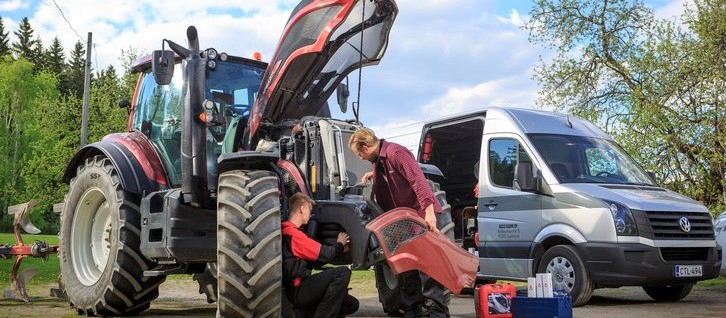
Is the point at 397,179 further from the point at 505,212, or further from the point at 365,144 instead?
the point at 505,212

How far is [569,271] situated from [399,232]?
497cm

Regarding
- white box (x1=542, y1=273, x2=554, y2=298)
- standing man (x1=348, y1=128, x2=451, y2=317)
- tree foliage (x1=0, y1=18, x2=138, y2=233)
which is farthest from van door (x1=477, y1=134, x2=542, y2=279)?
tree foliage (x1=0, y1=18, x2=138, y2=233)

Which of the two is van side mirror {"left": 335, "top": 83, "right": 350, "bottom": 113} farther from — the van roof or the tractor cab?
the van roof

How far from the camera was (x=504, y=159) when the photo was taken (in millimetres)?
11695

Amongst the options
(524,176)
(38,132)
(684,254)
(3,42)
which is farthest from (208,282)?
(3,42)

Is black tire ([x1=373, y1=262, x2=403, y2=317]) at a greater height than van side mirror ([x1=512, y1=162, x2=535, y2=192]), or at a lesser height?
lesser

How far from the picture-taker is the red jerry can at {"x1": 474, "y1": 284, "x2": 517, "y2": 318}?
785cm

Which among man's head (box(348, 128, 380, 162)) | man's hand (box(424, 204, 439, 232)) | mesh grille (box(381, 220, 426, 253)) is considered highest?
man's head (box(348, 128, 380, 162))

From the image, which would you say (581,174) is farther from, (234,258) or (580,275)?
(234,258)

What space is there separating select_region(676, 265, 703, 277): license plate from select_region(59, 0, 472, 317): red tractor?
3.79 meters

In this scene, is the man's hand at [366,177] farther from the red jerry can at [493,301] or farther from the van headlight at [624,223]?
the van headlight at [624,223]

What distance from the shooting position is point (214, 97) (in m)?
8.69

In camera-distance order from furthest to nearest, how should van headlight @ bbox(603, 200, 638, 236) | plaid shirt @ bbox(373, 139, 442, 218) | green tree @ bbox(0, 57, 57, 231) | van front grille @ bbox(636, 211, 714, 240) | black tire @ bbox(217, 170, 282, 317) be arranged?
green tree @ bbox(0, 57, 57, 231) → van front grille @ bbox(636, 211, 714, 240) → van headlight @ bbox(603, 200, 638, 236) → plaid shirt @ bbox(373, 139, 442, 218) → black tire @ bbox(217, 170, 282, 317)

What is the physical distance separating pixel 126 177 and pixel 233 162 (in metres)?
2.26
